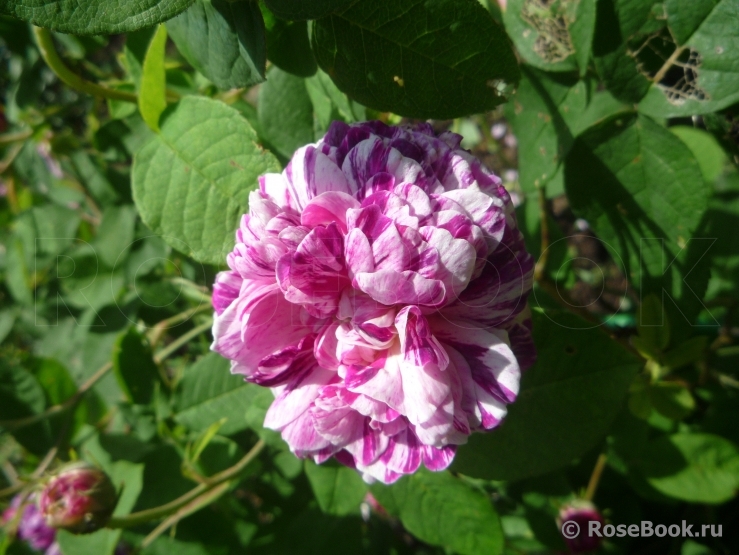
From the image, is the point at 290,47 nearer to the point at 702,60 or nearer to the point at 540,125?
the point at 540,125

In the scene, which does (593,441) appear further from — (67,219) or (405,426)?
(67,219)

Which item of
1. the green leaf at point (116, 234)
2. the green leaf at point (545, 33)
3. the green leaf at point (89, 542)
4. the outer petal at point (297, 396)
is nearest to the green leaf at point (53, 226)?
the green leaf at point (116, 234)

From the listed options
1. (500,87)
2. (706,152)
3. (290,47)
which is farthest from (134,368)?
(706,152)

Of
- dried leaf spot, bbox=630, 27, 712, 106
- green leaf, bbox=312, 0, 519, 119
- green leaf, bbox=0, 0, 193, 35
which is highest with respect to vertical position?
dried leaf spot, bbox=630, 27, 712, 106

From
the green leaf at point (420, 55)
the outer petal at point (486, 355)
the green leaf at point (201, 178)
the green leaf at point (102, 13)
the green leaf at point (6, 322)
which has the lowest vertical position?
the green leaf at point (6, 322)

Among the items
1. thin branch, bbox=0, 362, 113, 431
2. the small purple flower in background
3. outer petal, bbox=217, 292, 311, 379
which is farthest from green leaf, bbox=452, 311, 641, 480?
the small purple flower in background

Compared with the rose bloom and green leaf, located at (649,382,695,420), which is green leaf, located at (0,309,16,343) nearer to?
the rose bloom

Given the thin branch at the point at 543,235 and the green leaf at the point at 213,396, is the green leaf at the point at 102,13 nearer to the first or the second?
the green leaf at the point at 213,396
